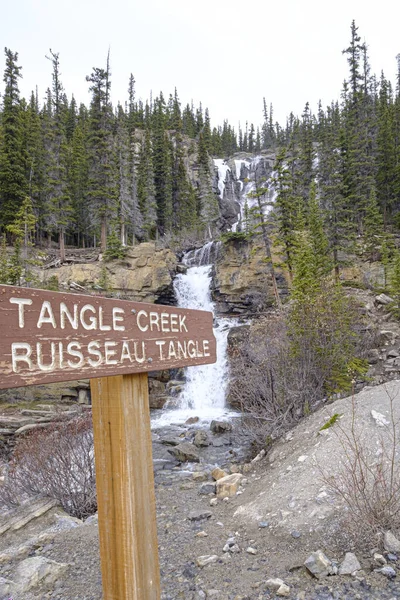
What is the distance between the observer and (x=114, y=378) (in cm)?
202

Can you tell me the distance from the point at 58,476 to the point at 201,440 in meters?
5.68

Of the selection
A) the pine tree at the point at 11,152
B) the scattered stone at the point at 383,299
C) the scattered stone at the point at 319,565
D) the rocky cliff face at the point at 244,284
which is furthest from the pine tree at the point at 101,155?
the scattered stone at the point at 319,565

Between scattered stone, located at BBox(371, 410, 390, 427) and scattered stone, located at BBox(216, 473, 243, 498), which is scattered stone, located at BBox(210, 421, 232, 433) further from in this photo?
scattered stone, located at BBox(371, 410, 390, 427)

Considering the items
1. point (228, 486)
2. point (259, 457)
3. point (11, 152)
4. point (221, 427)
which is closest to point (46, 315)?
point (228, 486)

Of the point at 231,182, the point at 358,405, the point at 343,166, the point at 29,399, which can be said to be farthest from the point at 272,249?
the point at 231,182

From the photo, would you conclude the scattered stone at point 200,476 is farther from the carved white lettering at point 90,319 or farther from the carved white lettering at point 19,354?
the carved white lettering at point 19,354

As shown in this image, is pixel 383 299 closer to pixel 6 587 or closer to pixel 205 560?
pixel 205 560

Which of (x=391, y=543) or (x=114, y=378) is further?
(x=391, y=543)

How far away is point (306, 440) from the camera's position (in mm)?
7387

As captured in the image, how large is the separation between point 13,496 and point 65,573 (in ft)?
11.5

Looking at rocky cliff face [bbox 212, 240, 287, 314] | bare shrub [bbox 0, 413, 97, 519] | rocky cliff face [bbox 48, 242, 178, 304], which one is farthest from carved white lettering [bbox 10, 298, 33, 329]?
rocky cliff face [bbox 212, 240, 287, 314]

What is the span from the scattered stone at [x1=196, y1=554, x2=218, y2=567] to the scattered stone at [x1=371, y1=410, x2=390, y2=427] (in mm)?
3839

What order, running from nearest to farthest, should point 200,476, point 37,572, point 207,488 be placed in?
point 37,572 < point 207,488 < point 200,476

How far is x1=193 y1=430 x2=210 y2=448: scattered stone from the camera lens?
11.7 metres
